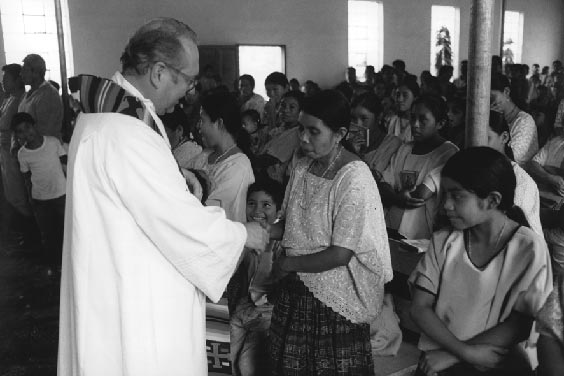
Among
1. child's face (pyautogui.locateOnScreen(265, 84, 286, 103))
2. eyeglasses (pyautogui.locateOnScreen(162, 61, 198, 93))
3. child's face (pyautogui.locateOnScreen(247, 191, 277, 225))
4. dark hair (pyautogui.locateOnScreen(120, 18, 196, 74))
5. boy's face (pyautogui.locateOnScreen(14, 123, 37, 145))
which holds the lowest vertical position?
child's face (pyautogui.locateOnScreen(247, 191, 277, 225))

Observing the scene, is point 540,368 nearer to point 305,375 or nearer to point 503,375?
point 503,375

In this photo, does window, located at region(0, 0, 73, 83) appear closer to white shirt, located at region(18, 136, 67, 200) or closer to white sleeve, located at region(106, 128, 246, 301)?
white shirt, located at region(18, 136, 67, 200)

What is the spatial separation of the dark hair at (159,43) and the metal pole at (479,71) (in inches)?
52.3

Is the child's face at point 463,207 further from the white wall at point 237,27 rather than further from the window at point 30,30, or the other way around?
the white wall at point 237,27

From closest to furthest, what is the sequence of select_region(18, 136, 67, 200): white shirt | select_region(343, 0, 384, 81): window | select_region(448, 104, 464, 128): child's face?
select_region(448, 104, 464, 128): child's face
select_region(18, 136, 67, 200): white shirt
select_region(343, 0, 384, 81): window

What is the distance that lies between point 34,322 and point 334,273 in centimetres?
307

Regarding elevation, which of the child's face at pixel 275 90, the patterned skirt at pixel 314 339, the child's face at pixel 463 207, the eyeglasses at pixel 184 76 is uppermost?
the eyeglasses at pixel 184 76

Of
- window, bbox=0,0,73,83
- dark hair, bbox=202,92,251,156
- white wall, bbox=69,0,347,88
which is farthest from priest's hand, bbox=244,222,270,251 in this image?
white wall, bbox=69,0,347,88

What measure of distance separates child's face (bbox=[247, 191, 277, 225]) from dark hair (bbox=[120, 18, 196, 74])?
1357mm

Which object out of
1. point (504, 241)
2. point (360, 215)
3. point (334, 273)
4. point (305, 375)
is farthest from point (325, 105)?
point (305, 375)

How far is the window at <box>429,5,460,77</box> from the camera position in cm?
1599

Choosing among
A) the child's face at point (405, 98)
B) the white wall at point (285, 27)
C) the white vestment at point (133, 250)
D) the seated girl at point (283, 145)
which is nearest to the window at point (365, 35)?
the white wall at point (285, 27)

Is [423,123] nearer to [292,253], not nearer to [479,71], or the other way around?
[479,71]

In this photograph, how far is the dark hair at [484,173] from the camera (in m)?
2.00
